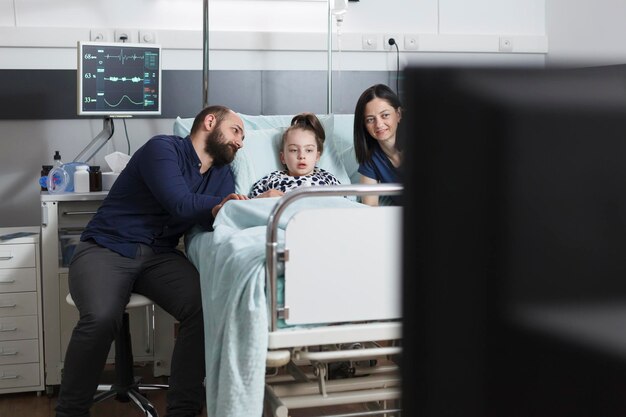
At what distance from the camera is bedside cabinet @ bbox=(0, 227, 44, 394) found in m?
3.21

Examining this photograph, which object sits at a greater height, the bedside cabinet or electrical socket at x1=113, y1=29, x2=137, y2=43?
electrical socket at x1=113, y1=29, x2=137, y2=43

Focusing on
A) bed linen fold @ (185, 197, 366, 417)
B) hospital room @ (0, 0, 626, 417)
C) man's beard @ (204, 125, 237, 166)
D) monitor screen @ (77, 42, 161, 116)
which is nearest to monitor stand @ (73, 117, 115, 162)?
hospital room @ (0, 0, 626, 417)

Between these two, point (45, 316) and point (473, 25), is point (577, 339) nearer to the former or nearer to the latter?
point (45, 316)

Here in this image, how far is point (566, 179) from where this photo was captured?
546 millimetres

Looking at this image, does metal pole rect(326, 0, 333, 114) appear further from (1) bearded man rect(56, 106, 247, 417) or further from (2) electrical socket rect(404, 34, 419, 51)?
(1) bearded man rect(56, 106, 247, 417)

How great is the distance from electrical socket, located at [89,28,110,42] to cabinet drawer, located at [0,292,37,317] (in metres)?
1.29

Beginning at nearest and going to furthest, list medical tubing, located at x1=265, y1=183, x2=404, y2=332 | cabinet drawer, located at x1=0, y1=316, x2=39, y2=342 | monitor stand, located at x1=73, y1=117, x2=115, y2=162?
1. medical tubing, located at x1=265, y1=183, x2=404, y2=332
2. cabinet drawer, located at x1=0, y1=316, x2=39, y2=342
3. monitor stand, located at x1=73, y1=117, x2=115, y2=162

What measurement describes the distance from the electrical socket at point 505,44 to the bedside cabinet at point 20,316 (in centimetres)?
260

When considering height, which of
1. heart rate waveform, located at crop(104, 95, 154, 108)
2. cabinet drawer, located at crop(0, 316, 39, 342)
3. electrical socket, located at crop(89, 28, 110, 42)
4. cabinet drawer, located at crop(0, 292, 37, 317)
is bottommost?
cabinet drawer, located at crop(0, 316, 39, 342)

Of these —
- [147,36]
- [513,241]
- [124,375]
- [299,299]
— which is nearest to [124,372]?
[124,375]

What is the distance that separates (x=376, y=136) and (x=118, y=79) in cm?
115

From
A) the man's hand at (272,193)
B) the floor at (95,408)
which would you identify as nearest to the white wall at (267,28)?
the man's hand at (272,193)

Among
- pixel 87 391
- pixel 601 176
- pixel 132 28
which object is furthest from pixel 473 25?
pixel 601 176

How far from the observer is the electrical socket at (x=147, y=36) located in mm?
3906
